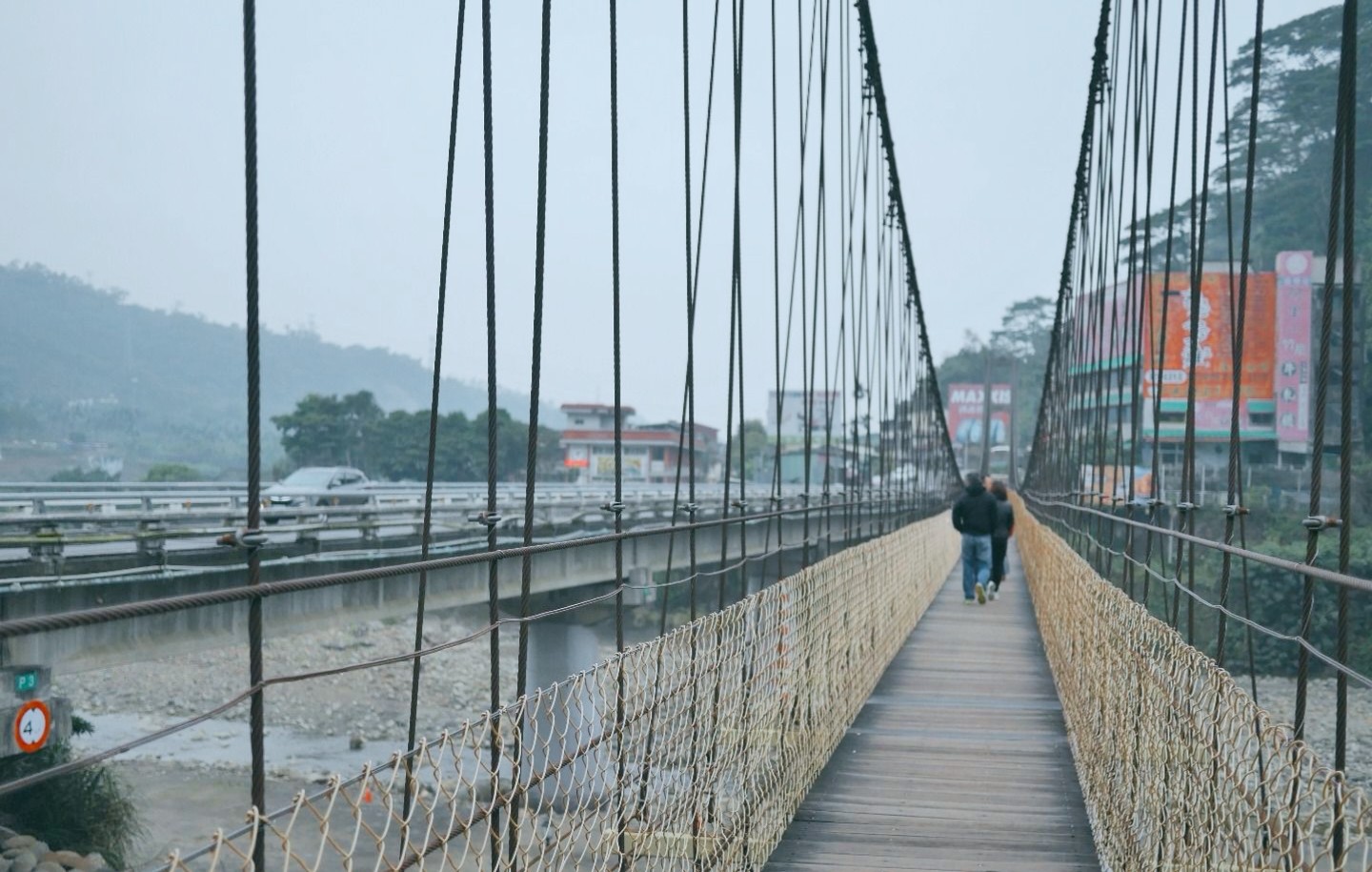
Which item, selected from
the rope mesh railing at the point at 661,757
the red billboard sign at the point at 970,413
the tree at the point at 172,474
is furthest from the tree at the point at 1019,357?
the rope mesh railing at the point at 661,757

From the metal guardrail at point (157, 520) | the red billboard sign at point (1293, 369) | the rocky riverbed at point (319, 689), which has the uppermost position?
the red billboard sign at point (1293, 369)

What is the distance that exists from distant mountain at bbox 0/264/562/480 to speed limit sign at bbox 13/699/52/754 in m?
35.5

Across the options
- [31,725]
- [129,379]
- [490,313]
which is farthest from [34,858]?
[129,379]

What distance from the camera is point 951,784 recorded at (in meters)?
5.39

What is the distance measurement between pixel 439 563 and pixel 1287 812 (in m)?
1.23

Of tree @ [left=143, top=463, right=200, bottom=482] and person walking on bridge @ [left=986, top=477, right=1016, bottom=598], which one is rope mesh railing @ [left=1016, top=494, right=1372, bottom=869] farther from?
tree @ [left=143, top=463, right=200, bottom=482]

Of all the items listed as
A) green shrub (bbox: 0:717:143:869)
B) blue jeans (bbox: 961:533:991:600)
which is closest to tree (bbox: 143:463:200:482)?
green shrub (bbox: 0:717:143:869)

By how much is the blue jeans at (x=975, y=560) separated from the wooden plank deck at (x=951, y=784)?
326 cm

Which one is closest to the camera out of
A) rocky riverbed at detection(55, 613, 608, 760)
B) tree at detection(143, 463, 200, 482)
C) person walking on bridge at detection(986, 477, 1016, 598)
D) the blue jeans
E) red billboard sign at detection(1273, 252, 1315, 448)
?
the blue jeans

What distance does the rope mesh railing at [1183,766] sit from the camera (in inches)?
74.3

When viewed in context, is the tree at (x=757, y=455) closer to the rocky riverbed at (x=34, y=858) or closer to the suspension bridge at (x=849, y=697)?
the rocky riverbed at (x=34, y=858)

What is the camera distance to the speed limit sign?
10281 mm

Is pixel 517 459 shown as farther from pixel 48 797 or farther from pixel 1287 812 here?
pixel 1287 812

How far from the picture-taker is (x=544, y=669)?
72.0 ft
